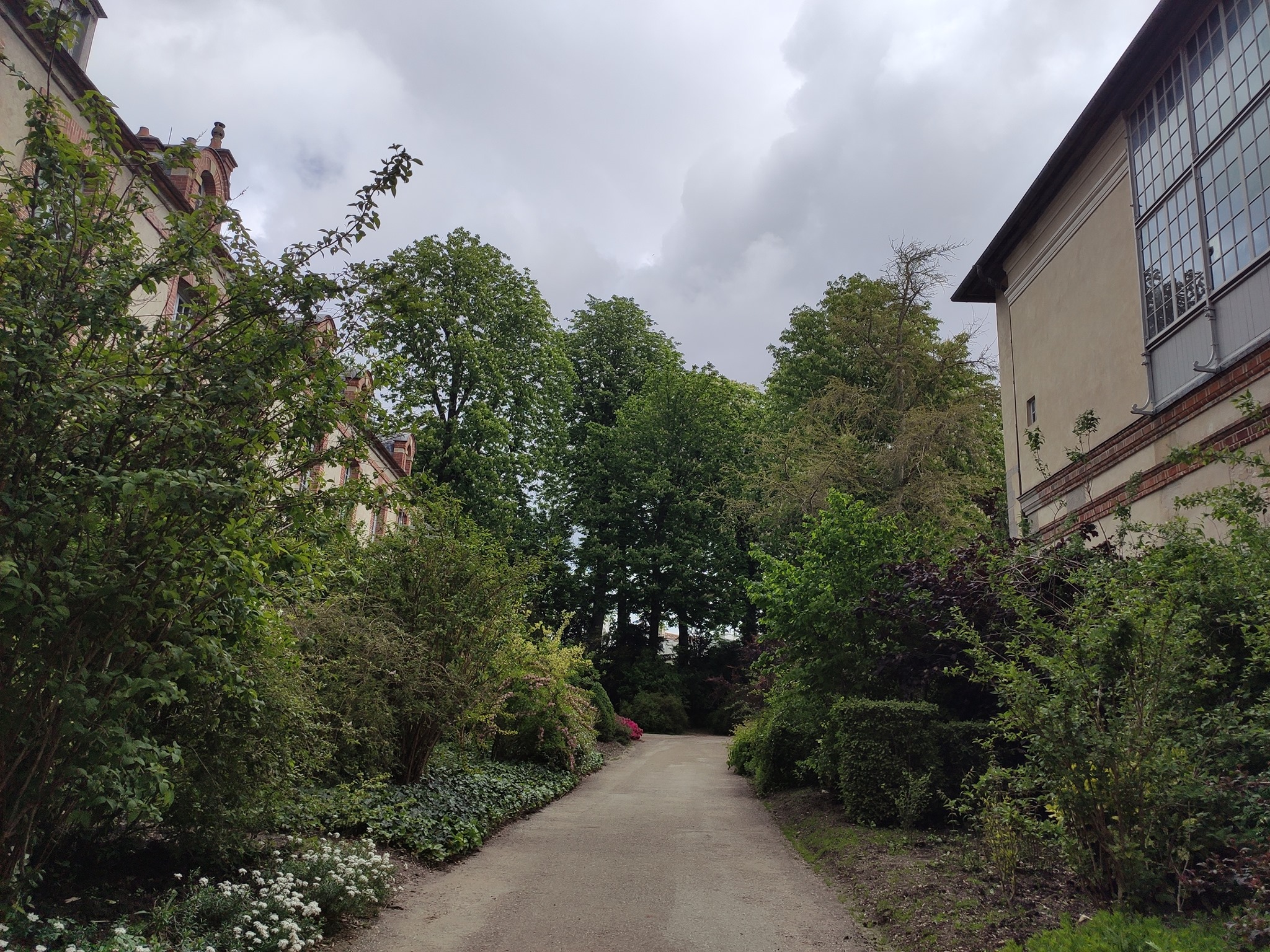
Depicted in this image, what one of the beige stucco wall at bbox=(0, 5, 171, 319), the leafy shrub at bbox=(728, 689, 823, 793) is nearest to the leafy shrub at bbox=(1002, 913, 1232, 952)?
the leafy shrub at bbox=(728, 689, 823, 793)

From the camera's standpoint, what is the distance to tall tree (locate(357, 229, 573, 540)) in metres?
30.2

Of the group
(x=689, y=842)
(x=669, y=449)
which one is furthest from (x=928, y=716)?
(x=669, y=449)

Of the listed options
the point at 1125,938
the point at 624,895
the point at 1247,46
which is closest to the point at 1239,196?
the point at 1247,46

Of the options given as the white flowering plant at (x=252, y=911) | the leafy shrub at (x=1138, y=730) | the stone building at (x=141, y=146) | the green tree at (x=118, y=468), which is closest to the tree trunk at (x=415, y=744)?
the stone building at (x=141, y=146)

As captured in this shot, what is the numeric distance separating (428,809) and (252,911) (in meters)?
4.57

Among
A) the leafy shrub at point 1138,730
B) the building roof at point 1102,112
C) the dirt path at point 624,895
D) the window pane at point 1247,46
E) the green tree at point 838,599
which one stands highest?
the building roof at point 1102,112

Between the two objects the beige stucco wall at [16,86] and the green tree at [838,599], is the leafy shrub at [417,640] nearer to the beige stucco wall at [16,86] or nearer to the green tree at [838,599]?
the green tree at [838,599]

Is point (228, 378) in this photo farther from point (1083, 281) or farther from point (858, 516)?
point (1083, 281)

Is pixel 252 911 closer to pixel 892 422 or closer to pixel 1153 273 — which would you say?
pixel 1153 273

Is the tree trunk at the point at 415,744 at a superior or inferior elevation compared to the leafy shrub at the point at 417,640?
inferior

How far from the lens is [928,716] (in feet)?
34.7

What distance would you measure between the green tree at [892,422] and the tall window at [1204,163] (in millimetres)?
9508

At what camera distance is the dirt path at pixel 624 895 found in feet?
21.0

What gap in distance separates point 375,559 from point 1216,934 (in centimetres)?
985
